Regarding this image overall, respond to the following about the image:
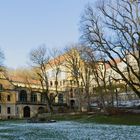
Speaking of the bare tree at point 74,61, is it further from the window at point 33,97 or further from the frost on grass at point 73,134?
the frost on grass at point 73,134

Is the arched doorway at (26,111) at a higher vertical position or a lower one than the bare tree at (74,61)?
lower

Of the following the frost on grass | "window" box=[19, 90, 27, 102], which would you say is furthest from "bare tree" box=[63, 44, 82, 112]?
the frost on grass

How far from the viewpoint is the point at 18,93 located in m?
126

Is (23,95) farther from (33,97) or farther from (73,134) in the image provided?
(73,134)

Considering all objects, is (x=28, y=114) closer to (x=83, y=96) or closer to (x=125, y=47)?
(x=83, y=96)

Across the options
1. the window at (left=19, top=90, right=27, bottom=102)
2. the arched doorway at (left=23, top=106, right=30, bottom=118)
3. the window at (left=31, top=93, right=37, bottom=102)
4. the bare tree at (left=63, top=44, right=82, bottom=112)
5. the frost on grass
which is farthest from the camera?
the window at (left=31, top=93, right=37, bottom=102)

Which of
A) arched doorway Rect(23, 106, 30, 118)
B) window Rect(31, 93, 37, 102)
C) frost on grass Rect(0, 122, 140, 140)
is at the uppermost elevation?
window Rect(31, 93, 37, 102)

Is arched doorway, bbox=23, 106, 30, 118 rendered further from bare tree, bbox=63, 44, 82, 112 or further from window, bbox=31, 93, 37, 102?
bare tree, bbox=63, 44, 82, 112

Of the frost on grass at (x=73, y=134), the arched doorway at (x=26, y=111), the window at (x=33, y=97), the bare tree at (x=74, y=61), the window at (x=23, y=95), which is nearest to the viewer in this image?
the frost on grass at (x=73, y=134)

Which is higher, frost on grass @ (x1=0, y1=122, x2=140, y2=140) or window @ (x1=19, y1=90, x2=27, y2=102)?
window @ (x1=19, y1=90, x2=27, y2=102)

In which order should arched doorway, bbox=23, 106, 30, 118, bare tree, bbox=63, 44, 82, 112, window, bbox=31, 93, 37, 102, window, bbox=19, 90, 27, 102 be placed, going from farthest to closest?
window, bbox=31, 93, 37, 102 < window, bbox=19, 90, 27, 102 < arched doorway, bbox=23, 106, 30, 118 < bare tree, bbox=63, 44, 82, 112

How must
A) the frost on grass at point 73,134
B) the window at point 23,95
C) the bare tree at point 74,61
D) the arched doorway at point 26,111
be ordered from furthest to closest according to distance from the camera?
the window at point 23,95 → the arched doorway at point 26,111 → the bare tree at point 74,61 → the frost on grass at point 73,134

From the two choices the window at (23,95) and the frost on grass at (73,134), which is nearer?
the frost on grass at (73,134)

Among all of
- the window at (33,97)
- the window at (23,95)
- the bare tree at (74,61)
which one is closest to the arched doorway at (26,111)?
the window at (23,95)
